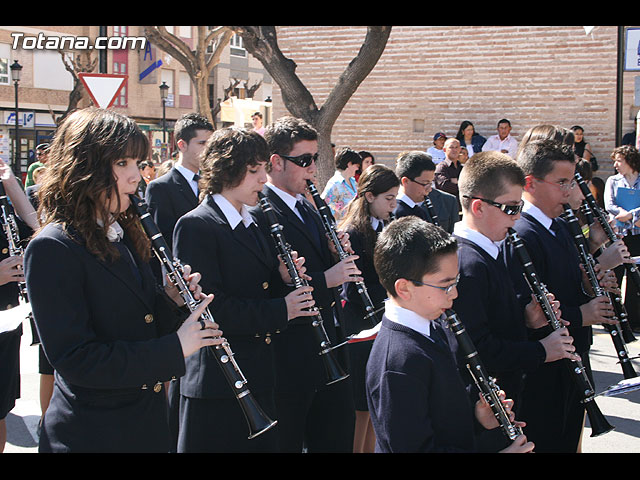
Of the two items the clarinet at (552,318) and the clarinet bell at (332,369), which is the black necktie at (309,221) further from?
the clarinet at (552,318)

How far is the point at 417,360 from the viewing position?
236cm

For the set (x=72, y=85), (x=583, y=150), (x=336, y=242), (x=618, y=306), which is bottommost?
(x=618, y=306)

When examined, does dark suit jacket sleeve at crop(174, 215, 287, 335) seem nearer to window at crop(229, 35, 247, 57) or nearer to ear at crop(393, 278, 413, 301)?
ear at crop(393, 278, 413, 301)

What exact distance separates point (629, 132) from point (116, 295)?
1364 centimetres

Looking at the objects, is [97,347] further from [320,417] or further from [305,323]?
[320,417]

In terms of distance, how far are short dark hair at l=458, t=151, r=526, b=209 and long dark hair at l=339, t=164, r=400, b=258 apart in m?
1.28

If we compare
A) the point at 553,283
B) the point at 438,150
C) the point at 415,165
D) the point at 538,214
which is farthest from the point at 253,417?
the point at 438,150

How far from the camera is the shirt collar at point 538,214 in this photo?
369 cm

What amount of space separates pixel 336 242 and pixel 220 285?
975mm

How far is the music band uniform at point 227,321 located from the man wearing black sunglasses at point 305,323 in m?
0.24

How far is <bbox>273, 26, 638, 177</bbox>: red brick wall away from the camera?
14648mm

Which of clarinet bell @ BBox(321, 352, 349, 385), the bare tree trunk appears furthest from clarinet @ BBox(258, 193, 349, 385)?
the bare tree trunk

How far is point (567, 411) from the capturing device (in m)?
3.45
